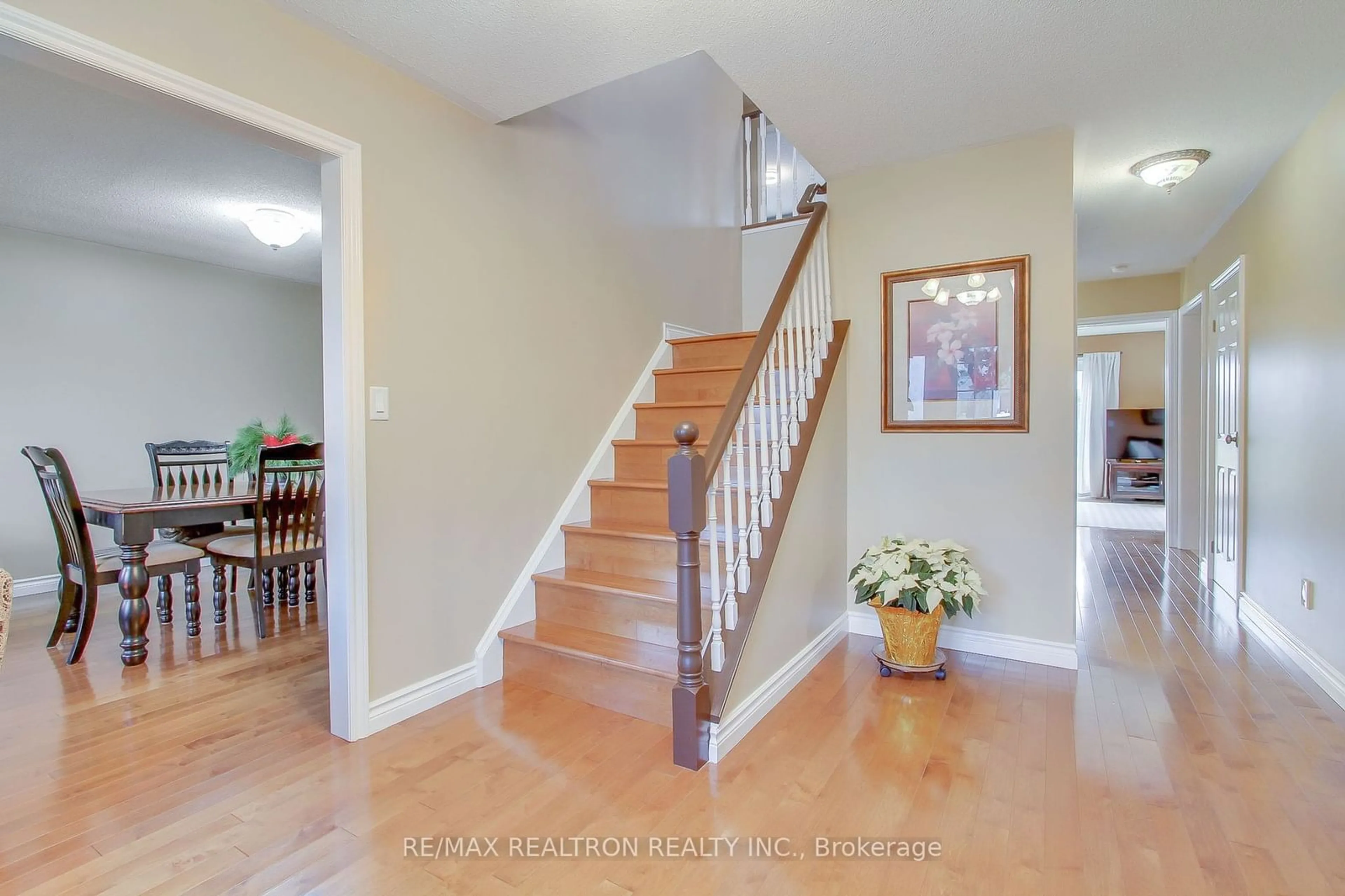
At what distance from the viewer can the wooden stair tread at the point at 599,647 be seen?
2.31 m

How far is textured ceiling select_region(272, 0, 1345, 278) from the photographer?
1.97m

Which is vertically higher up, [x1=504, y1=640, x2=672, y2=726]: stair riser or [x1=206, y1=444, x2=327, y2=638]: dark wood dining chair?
[x1=206, y1=444, x2=327, y2=638]: dark wood dining chair

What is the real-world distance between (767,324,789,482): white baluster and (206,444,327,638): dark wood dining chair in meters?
2.16

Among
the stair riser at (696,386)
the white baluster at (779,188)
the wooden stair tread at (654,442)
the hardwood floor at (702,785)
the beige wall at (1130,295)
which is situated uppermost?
the white baluster at (779,188)

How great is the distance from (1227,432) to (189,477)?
6902 mm

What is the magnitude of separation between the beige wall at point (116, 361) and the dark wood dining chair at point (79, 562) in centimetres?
146

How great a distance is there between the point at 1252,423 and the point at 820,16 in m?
3.17

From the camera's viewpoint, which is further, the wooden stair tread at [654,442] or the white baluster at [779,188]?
the white baluster at [779,188]

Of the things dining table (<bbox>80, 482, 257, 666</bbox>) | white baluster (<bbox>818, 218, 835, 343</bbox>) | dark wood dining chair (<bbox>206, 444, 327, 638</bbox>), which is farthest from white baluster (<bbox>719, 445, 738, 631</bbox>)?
dining table (<bbox>80, 482, 257, 666</bbox>)

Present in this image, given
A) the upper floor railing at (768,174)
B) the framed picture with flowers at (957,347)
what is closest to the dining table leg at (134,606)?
the framed picture with flowers at (957,347)

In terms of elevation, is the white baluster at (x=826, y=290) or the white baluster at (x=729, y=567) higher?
the white baluster at (x=826, y=290)

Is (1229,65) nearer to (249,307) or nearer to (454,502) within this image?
(454,502)

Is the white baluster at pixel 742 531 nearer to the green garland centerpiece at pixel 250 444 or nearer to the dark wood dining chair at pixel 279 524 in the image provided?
the dark wood dining chair at pixel 279 524

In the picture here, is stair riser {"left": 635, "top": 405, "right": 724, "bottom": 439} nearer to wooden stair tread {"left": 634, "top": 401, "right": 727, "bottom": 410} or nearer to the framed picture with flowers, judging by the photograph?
wooden stair tread {"left": 634, "top": 401, "right": 727, "bottom": 410}
